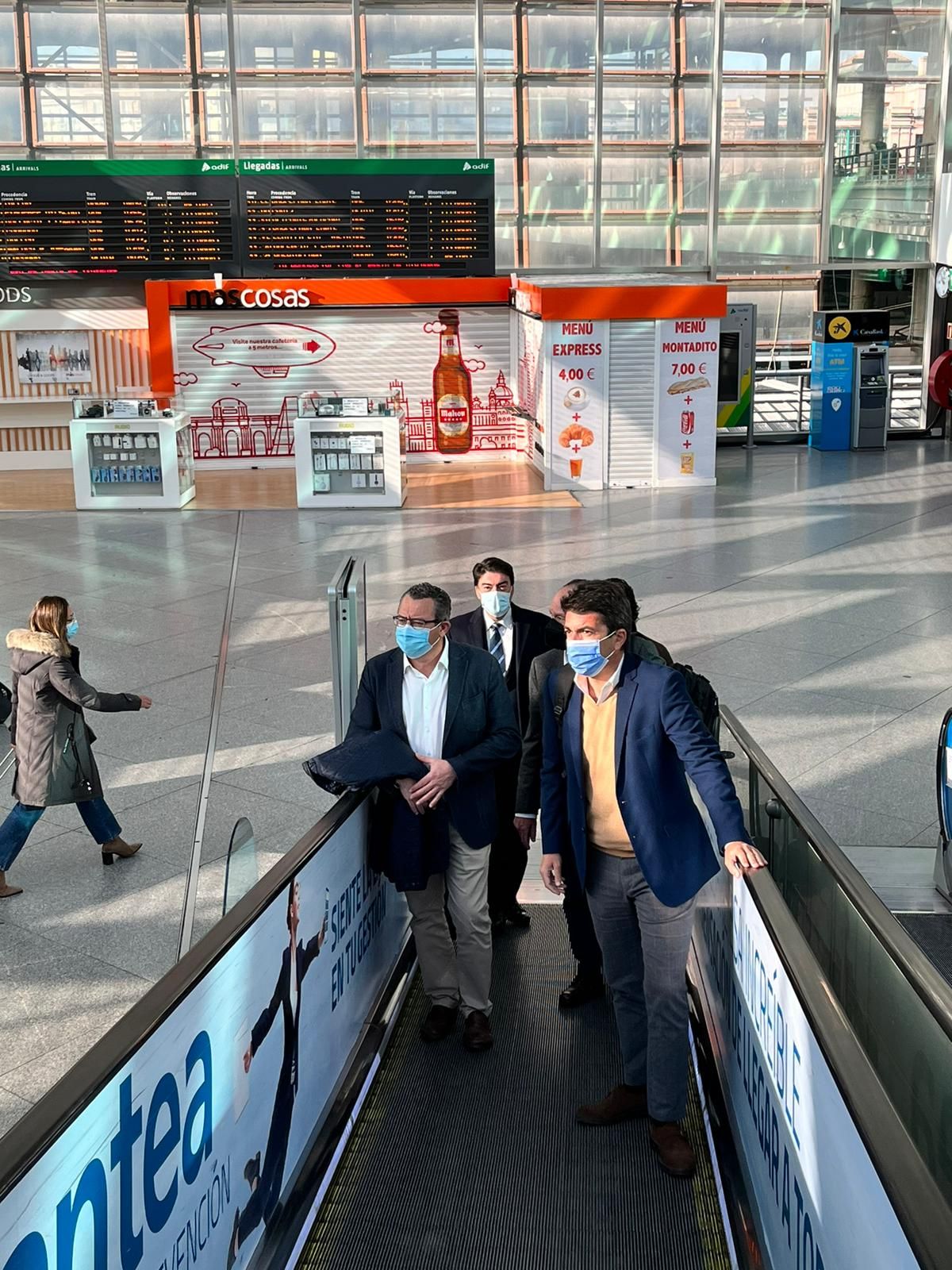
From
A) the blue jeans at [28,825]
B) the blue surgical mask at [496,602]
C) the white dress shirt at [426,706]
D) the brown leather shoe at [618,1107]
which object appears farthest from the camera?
the blue jeans at [28,825]

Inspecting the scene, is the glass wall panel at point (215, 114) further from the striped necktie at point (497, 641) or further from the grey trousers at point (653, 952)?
the grey trousers at point (653, 952)

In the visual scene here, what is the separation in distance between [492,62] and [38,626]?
641 inches

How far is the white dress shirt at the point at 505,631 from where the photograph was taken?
17.7 ft

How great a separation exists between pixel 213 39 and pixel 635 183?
650 centimetres

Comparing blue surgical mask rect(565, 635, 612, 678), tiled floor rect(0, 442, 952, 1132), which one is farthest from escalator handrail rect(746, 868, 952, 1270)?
tiled floor rect(0, 442, 952, 1132)

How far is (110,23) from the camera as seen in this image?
1991cm

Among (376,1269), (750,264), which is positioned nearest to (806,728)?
(376,1269)

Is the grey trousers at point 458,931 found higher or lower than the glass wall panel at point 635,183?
lower

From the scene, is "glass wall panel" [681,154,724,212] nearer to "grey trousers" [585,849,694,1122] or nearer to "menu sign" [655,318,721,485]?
"menu sign" [655,318,721,485]

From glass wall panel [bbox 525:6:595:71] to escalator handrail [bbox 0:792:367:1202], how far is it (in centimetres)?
1894

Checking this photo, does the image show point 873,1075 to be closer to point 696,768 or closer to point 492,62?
point 696,768

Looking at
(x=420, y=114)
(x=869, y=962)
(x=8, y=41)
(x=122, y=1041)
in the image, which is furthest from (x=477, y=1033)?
(x=8, y=41)

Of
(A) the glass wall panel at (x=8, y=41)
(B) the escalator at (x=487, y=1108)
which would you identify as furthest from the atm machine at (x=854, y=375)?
(B) the escalator at (x=487, y=1108)

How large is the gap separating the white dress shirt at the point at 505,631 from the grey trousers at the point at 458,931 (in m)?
0.92
